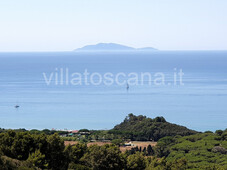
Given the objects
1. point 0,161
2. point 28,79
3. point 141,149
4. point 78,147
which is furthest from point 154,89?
point 0,161

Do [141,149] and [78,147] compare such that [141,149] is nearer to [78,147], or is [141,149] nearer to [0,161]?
[78,147]

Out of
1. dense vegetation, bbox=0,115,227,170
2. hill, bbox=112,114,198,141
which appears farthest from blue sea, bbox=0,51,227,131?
dense vegetation, bbox=0,115,227,170

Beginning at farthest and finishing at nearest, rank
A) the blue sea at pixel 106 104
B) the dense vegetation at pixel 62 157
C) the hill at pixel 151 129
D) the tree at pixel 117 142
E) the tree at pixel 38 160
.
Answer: the blue sea at pixel 106 104 → the hill at pixel 151 129 → the tree at pixel 117 142 → the dense vegetation at pixel 62 157 → the tree at pixel 38 160

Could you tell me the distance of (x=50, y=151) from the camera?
18.9 meters

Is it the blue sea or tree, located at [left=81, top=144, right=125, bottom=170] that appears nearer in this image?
tree, located at [left=81, top=144, right=125, bottom=170]

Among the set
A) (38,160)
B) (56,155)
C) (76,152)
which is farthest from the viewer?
(76,152)

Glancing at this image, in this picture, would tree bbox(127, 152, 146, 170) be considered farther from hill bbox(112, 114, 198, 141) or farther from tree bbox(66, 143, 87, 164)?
hill bbox(112, 114, 198, 141)

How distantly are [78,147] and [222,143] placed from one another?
1425 cm

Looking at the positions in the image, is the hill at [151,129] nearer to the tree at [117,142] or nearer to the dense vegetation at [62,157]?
the tree at [117,142]

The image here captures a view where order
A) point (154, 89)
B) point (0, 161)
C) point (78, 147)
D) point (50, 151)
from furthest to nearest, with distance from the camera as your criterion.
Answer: point (154, 89), point (78, 147), point (50, 151), point (0, 161)

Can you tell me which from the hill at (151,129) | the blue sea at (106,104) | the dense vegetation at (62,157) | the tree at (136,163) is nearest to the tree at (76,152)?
the dense vegetation at (62,157)

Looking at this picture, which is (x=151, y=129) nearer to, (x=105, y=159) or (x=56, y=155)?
(x=105, y=159)

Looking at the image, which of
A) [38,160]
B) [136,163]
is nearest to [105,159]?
[136,163]

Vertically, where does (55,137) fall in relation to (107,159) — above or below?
above
